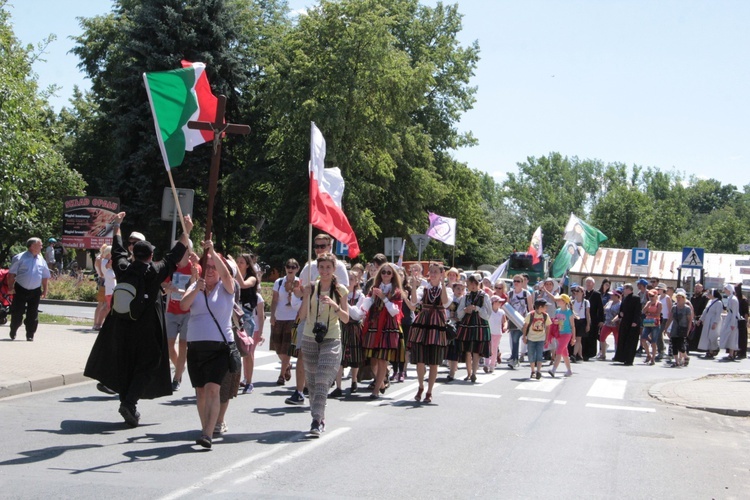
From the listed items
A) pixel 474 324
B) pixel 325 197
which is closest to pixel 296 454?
pixel 325 197

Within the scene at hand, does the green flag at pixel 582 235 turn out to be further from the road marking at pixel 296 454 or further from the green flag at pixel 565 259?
the road marking at pixel 296 454

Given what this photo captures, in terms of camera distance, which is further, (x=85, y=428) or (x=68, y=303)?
(x=68, y=303)

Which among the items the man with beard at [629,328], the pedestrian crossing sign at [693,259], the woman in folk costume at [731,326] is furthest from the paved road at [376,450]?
the pedestrian crossing sign at [693,259]

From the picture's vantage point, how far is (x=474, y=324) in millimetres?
14969

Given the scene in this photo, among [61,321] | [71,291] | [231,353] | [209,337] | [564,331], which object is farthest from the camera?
[71,291]

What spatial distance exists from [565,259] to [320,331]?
903 inches

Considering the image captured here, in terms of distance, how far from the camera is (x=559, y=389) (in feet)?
48.2

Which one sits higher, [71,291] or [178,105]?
[178,105]

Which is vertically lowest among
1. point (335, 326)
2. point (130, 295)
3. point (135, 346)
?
point (135, 346)

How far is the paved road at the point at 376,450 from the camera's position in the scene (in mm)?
6754

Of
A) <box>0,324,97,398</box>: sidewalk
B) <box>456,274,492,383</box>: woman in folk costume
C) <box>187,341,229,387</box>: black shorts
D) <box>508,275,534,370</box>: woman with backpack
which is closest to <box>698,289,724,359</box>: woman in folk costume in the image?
<box>508,275,534,370</box>: woman with backpack

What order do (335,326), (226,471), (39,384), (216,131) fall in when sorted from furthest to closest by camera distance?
1. (39,384)
2. (335,326)
3. (216,131)
4. (226,471)

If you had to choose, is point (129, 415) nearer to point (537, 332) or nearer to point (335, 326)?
point (335, 326)

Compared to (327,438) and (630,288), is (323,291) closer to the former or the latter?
(327,438)
